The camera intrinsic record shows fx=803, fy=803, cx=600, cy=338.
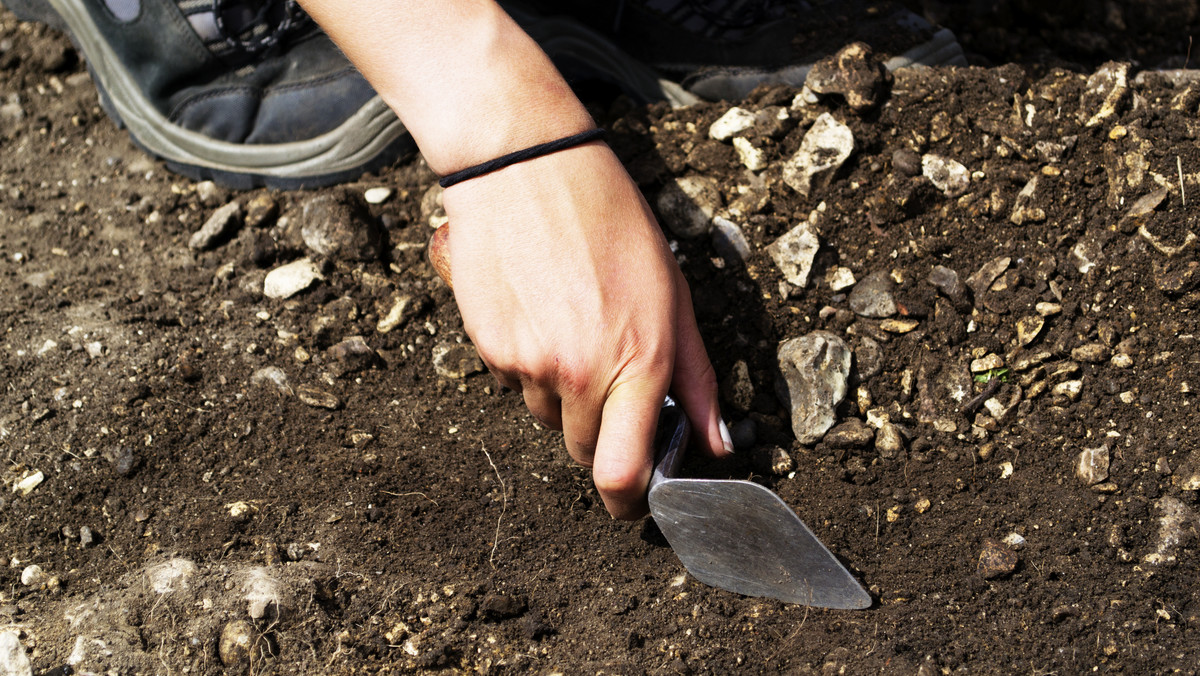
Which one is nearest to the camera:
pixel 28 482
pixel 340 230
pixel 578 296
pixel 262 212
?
pixel 578 296

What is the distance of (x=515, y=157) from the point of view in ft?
4.64

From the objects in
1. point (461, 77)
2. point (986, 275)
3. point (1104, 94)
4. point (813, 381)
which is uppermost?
point (461, 77)

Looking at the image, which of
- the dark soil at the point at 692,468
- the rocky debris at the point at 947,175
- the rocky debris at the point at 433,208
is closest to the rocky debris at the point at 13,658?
the dark soil at the point at 692,468

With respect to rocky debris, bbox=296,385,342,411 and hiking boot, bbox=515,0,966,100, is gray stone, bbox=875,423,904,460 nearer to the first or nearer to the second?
hiking boot, bbox=515,0,966,100

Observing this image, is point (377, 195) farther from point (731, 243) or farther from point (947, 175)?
point (947, 175)

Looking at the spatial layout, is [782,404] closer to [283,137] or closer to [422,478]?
[422,478]

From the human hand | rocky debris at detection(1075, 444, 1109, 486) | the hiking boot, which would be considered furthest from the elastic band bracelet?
rocky debris at detection(1075, 444, 1109, 486)

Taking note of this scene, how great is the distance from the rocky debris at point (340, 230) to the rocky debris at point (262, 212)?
12cm

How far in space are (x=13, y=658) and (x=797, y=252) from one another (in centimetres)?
173

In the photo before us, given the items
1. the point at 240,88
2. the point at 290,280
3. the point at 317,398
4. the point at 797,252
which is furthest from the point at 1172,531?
the point at 240,88

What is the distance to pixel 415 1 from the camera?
144 centimetres

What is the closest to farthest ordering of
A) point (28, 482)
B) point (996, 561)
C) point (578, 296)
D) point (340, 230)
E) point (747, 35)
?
point (578, 296) < point (996, 561) < point (28, 482) < point (340, 230) < point (747, 35)

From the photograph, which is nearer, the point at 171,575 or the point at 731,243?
the point at 171,575

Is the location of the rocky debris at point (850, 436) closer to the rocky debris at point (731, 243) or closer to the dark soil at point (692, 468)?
the dark soil at point (692, 468)
